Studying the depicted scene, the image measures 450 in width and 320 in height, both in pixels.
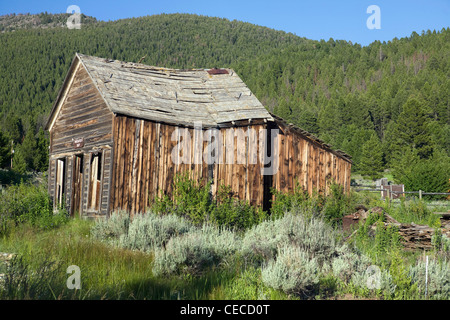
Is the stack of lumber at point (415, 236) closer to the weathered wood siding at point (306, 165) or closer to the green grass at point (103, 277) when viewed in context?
the weathered wood siding at point (306, 165)

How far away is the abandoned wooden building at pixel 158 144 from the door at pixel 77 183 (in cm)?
4

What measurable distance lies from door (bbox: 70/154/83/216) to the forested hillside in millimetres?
27600

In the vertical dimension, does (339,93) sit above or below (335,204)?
above

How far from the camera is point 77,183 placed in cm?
1597

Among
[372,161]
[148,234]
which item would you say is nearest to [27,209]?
[148,234]

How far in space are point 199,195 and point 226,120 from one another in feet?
10.4

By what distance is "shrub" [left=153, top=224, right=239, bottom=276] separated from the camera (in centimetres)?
745

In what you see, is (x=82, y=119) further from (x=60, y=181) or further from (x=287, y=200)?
(x=287, y=200)

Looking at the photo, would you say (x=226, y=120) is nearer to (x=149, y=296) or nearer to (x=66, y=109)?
(x=66, y=109)

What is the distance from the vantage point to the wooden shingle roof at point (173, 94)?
579 inches

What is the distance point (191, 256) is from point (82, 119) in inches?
384

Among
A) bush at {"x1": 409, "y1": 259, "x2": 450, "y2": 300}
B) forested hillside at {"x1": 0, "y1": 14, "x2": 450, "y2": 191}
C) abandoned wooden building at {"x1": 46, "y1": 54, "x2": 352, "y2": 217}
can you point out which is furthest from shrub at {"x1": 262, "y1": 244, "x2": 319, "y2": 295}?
forested hillside at {"x1": 0, "y1": 14, "x2": 450, "y2": 191}

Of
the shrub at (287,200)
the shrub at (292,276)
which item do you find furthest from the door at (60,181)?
the shrub at (292,276)

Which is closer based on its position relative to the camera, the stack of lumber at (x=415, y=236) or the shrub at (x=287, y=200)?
the stack of lumber at (x=415, y=236)
